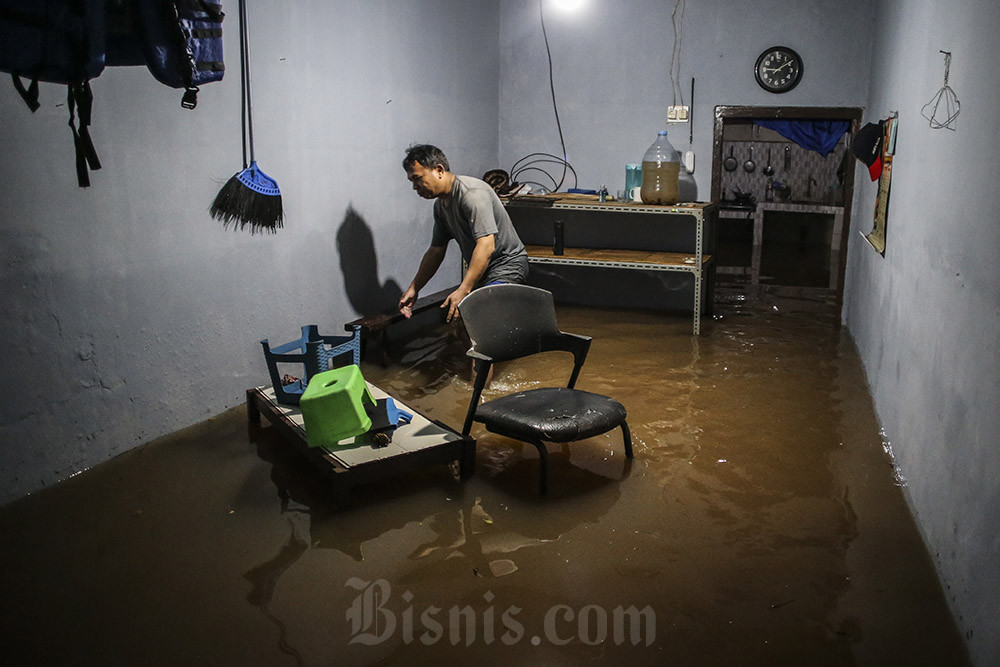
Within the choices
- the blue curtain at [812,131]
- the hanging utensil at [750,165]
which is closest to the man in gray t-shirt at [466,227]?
the blue curtain at [812,131]

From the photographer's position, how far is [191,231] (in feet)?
14.5

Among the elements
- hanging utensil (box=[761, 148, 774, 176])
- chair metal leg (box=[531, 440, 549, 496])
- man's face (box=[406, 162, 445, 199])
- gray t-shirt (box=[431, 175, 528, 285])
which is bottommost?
chair metal leg (box=[531, 440, 549, 496])

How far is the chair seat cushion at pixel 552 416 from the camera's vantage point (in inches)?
141

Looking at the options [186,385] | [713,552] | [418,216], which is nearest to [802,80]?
[418,216]

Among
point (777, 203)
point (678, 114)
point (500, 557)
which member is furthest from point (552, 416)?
point (777, 203)

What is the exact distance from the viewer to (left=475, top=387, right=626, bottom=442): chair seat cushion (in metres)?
3.58

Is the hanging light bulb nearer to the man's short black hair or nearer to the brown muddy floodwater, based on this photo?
the man's short black hair

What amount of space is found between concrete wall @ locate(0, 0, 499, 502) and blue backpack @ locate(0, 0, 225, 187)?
0.83m

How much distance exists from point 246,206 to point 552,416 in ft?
7.75

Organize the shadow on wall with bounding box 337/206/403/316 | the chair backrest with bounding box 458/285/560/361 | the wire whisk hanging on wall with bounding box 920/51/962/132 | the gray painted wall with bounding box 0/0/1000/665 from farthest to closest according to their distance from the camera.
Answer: the shadow on wall with bounding box 337/206/403/316 < the chair backrest with bounding box 458/285/560/361 < the wire whisk hanging on wall with bounding box 920/51/962/132 < the gray painted wall with bounding box 0/0/1000/665

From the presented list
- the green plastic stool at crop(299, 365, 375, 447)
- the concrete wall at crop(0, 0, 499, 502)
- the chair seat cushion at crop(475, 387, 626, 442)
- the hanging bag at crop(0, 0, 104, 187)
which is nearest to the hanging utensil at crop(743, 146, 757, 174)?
the concrete wall at crop(0, 0, 499, 502)

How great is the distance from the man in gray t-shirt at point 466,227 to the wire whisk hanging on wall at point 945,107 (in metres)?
2.55

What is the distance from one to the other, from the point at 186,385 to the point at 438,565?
2193mm

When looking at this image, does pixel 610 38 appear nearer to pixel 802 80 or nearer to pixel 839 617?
pixel 802 80
